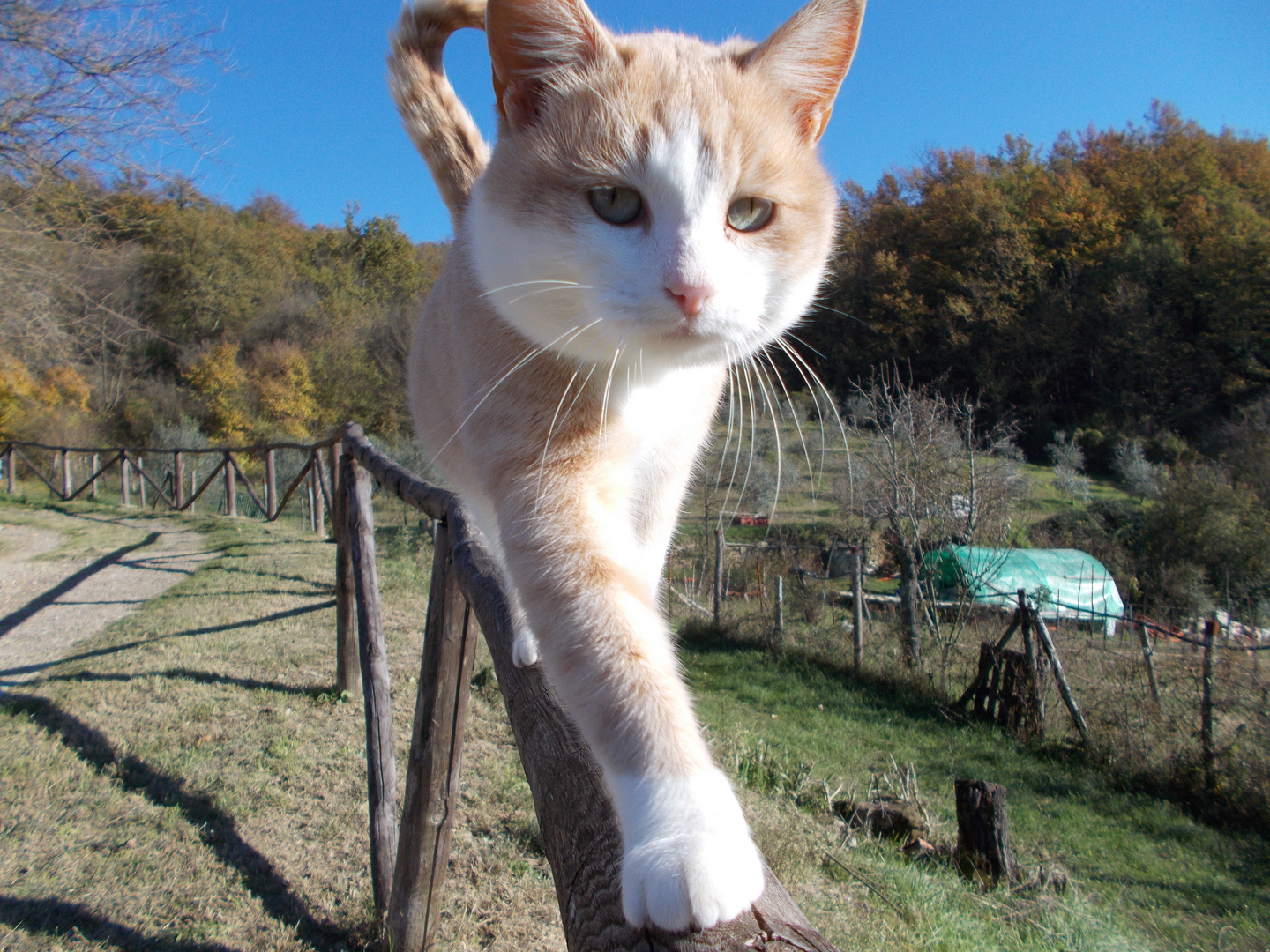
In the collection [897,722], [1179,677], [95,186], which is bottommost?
[897,722]

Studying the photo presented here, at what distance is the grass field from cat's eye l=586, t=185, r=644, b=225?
307 cm

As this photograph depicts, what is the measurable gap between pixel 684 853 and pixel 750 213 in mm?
1118

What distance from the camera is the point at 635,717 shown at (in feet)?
3.53

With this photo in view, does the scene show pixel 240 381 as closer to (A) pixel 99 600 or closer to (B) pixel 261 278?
(B) pixel 261 278

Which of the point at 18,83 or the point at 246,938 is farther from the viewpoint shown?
the point at 18,83

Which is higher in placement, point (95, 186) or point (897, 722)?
point (95, 186)

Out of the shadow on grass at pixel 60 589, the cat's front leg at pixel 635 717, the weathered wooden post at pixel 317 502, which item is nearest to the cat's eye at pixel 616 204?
the cat's front leg at pixel 635 717

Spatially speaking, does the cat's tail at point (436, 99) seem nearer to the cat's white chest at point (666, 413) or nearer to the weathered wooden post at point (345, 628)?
the cat's white chest at point (666, 413)

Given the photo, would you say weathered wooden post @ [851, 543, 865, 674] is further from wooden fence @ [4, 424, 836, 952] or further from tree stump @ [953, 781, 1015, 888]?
wooden fence @ [4, 424, 836, 952]

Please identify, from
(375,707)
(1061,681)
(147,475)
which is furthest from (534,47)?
(147,475)

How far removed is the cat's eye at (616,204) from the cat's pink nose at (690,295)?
0.65ft

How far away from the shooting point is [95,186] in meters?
8.25

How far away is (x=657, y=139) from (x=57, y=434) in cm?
2535

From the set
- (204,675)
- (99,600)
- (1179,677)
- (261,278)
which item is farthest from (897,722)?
(261,278)
